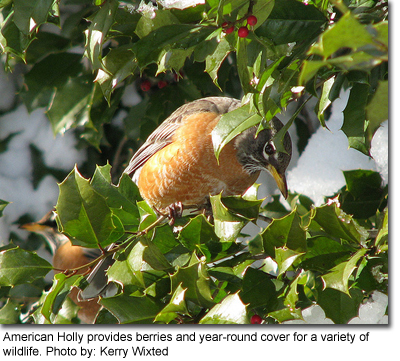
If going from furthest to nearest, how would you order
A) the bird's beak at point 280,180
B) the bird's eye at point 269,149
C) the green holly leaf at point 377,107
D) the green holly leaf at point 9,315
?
the bird's eye at point 269,149
the bird's beak at point 280,180
the green holly leaf at point 9,315
the green holly leaf at point 377,107

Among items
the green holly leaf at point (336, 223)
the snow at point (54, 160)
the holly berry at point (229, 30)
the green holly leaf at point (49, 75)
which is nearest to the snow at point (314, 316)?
the green holly leaf at point (336, 223)

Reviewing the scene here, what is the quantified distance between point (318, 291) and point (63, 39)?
4.33 feet

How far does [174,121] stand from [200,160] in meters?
0.25

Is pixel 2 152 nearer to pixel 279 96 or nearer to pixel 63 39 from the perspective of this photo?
pixel 63 39

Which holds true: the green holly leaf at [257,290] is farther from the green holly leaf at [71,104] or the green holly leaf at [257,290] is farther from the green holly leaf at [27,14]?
the green holly leaf at [71,104]

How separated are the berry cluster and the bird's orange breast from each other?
29.0 inches

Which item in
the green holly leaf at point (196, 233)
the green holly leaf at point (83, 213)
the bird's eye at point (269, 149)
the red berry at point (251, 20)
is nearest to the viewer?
the red berry at point (251, 20)

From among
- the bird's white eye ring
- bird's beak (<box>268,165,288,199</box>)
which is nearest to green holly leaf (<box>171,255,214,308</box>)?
bird's beak (<box>268,165,288,199</box>)

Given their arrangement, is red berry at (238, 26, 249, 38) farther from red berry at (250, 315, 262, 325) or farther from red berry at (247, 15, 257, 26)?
red berry at (250, 315, 262, 325)

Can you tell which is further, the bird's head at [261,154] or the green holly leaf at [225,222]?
the bird's head at [261,154]

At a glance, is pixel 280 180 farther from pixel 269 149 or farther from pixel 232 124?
pixel 232 124

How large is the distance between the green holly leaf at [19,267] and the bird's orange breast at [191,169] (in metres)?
0.70

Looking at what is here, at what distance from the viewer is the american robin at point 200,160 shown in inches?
59.9

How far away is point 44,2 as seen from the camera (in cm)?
90
